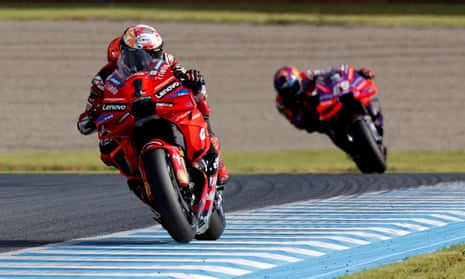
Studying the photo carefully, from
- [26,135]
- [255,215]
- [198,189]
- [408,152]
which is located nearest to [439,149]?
[408,152]

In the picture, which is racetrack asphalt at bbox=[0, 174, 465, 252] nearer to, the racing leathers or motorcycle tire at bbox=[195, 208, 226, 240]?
the racing leathers

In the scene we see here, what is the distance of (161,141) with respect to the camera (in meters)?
9.23

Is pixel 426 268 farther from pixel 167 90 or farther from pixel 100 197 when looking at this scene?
pixel 100 197

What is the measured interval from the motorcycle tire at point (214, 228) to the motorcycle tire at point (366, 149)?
32.4 ft

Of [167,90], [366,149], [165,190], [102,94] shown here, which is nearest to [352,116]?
[366,149]

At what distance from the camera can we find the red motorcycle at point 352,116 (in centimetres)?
2002

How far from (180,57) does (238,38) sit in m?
2.49

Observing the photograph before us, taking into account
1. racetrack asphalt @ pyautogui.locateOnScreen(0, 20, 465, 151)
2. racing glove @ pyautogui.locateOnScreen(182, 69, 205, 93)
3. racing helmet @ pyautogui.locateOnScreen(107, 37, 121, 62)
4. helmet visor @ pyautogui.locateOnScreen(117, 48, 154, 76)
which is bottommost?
racetrack asphalt @ pyautogui.locateOnScreen(0, 20, 465, 151)

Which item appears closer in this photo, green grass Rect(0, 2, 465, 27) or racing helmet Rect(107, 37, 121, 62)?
racing helmet Rect(107, 37, 121, 62)

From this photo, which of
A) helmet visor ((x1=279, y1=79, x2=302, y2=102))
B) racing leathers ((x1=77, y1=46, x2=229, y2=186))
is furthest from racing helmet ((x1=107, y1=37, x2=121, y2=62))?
helmet visor ((x1=279, y1=79, x2=302, y2=102))

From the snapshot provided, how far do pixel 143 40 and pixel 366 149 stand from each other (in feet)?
34.8

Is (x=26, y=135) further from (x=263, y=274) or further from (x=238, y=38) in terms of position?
(x=263, y=274)

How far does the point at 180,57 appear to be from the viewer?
35.7m

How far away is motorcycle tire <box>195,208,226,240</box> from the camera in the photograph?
10102 millimetres
